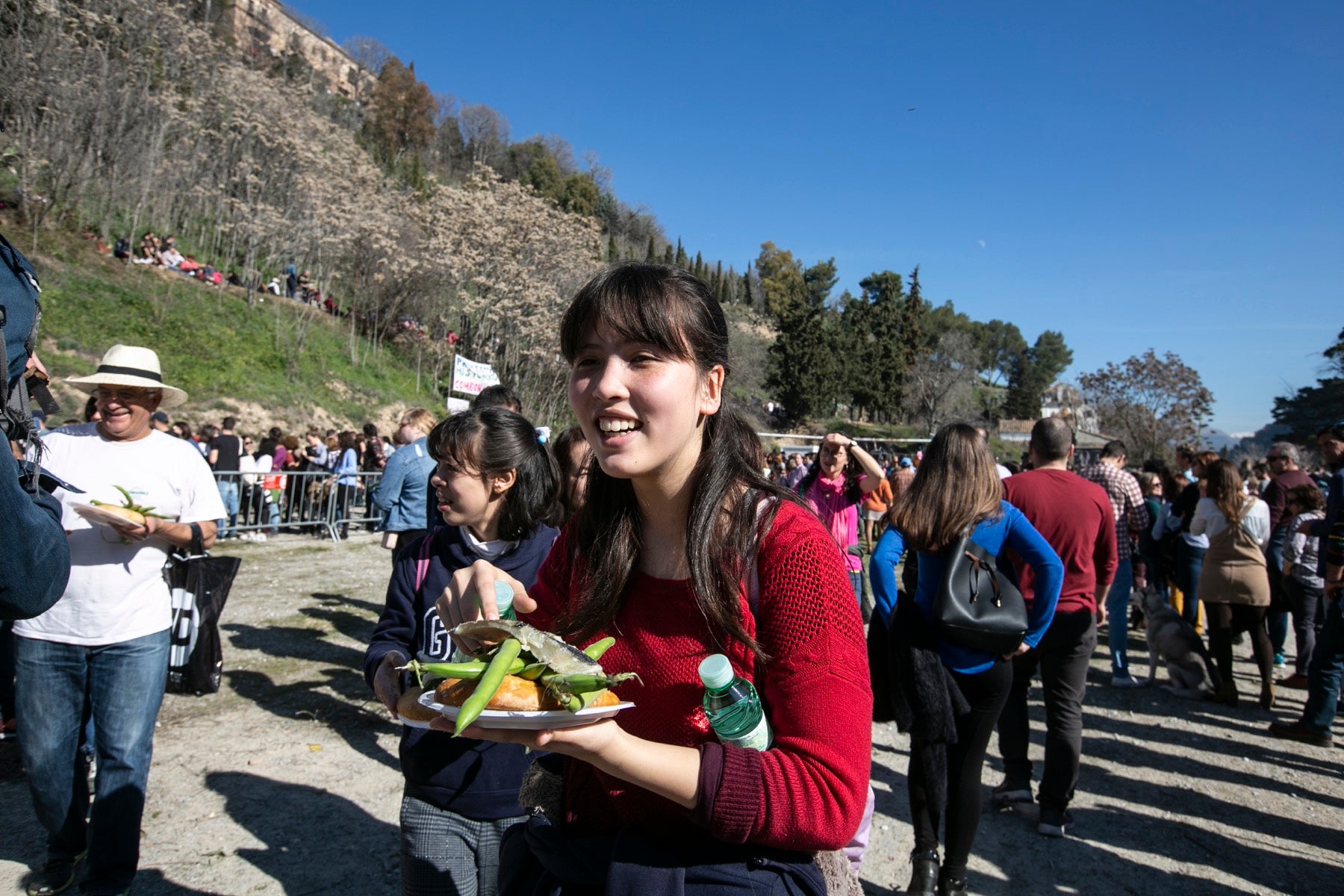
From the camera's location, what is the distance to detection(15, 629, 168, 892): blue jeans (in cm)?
306

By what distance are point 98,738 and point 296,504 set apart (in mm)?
11931

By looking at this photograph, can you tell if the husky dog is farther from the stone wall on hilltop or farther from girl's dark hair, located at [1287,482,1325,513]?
the stone wall on hilltop

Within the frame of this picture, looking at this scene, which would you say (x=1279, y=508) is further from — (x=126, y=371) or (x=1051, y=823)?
(x=126, y=371)

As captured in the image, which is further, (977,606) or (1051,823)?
(1051,823)

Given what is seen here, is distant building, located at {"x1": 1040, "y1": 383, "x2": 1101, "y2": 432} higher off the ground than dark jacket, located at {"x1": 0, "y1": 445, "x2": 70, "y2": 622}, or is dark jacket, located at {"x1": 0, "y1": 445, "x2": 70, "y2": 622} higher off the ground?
distant building, located at {"x1": 1040, "y1": 383, "x2": 1101, "y2": 432}

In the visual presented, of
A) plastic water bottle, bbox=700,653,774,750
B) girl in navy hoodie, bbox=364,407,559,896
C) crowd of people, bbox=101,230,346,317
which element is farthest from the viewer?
crowd of people, bbox=101,230,346,317

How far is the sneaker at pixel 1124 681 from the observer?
718 cm

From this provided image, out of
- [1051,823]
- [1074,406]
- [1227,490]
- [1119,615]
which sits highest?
[1074,406]

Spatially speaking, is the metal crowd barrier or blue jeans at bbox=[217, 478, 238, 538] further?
the metal crowd barrier

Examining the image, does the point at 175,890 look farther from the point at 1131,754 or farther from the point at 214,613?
the point at 1131,754

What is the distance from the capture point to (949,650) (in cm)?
344

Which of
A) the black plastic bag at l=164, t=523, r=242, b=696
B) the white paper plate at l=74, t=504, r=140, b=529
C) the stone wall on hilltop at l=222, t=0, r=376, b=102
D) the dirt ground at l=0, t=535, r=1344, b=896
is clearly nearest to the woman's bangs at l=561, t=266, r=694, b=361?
the white paper plate at l=74, t=504, r=140, b=529

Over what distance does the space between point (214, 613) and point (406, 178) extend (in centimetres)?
4777

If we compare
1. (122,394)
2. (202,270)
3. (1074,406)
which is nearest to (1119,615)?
(122,394)
